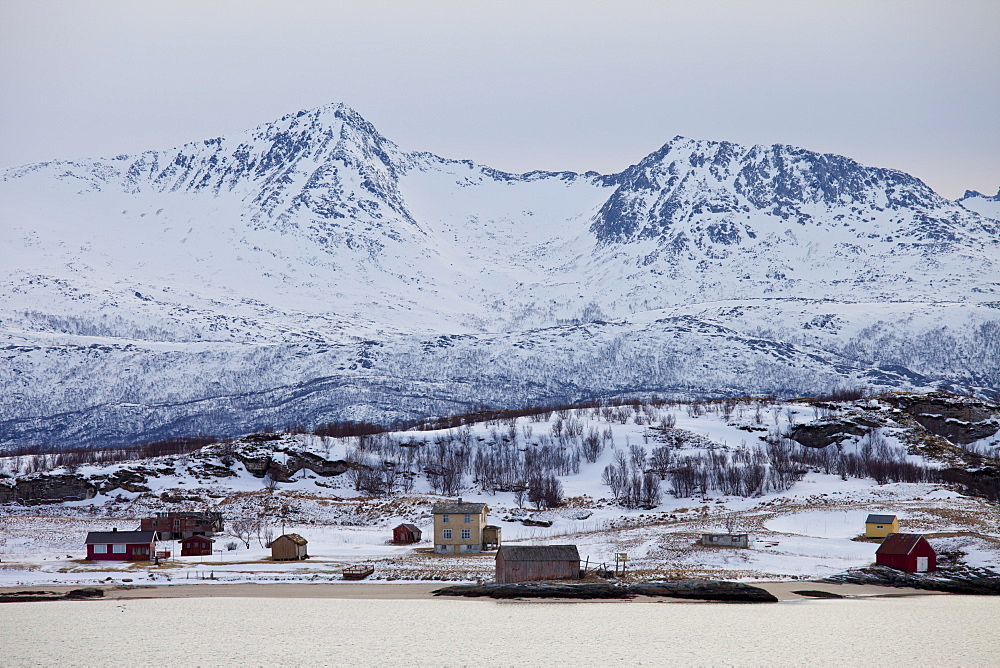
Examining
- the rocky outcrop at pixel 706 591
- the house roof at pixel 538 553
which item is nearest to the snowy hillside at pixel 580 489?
the house roof at pixel 538 553

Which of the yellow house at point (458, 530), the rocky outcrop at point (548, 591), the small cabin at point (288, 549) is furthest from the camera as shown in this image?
the yellow house at point (458, 530)

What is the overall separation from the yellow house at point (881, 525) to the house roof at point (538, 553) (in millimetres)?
30723

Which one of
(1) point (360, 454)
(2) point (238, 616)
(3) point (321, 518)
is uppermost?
(1) point (360, 454)

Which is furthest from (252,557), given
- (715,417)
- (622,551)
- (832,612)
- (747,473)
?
(715,417)

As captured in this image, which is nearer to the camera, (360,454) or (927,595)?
(927,595)

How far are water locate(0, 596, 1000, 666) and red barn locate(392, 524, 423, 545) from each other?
37927mm

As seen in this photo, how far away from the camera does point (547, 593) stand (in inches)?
2625

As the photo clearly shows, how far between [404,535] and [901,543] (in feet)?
143

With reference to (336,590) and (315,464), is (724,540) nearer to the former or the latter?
(336,590)

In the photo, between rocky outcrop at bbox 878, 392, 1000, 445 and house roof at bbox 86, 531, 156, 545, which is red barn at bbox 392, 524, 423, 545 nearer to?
house roof at bbox 86, 531, 156, 545

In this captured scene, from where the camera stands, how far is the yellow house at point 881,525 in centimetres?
9112

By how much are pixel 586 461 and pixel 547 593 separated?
293 ft

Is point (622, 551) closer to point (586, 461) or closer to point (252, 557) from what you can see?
point (252, 557)

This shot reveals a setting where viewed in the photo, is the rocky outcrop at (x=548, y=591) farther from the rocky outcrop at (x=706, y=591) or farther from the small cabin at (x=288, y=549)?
the small cabin at (x=288, y=549)
